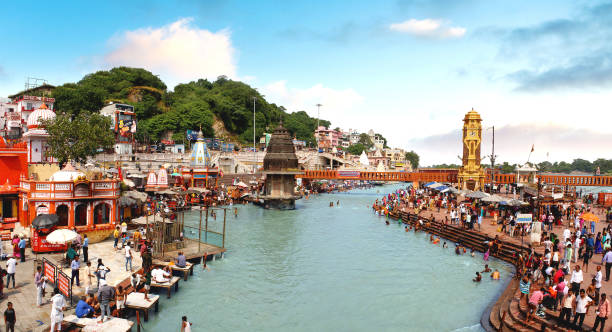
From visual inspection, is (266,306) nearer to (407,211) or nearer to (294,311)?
(294,311)

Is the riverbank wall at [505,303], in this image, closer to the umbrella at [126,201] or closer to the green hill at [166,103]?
the umbrella at [126,201]

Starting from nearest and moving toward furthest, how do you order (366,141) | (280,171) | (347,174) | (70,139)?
(70,139) < (280,171) < (347,174) < (366,141)

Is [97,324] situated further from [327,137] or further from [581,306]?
[327,137]

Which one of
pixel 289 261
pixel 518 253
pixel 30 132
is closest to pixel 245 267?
pixel 289 261

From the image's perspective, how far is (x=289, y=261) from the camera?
78.2ft

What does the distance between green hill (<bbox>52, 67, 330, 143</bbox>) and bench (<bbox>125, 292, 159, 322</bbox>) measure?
178 ft

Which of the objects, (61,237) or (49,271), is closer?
(49,271)

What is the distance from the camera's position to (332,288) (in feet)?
62.1

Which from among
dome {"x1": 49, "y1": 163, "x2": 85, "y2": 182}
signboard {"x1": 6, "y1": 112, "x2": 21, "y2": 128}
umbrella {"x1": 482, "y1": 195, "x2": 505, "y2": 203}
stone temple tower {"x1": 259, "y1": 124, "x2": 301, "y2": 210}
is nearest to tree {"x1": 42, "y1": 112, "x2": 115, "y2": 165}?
dome {"x1": 49, "y1": 163, "x2": 85, "y2": 182}

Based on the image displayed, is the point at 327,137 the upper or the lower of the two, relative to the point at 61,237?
upper

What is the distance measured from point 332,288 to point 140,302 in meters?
9.05

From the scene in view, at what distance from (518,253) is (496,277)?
3422 mm

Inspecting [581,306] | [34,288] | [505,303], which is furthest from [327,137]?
[581,306]

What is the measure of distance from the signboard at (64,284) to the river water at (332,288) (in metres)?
3.17
